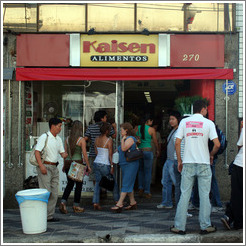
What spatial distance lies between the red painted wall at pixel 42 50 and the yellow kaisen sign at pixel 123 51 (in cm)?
44

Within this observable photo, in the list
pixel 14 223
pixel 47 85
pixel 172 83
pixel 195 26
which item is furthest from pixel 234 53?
pixel 14 223

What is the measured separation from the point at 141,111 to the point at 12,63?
4.65m

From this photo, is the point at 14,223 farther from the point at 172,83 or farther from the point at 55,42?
the point at 172,83

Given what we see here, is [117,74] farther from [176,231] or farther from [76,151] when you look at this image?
[176,231]

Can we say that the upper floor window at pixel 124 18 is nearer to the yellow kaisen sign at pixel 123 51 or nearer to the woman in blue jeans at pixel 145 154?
the yellow kaisen sign at pixel 123 51

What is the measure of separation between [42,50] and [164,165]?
12.2ft

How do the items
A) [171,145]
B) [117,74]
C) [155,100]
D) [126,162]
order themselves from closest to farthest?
1. [171,145]
2. [126,162]
3. [117,74]
4. [155,100]

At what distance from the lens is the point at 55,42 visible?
9156 millimetres

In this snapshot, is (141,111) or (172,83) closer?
(172,83)

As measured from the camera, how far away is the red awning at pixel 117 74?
899cm

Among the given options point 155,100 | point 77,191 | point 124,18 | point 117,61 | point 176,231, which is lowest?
point 176,231

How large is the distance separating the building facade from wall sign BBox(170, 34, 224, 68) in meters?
0.02

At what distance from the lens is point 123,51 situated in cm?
911

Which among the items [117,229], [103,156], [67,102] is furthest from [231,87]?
[117,229]
